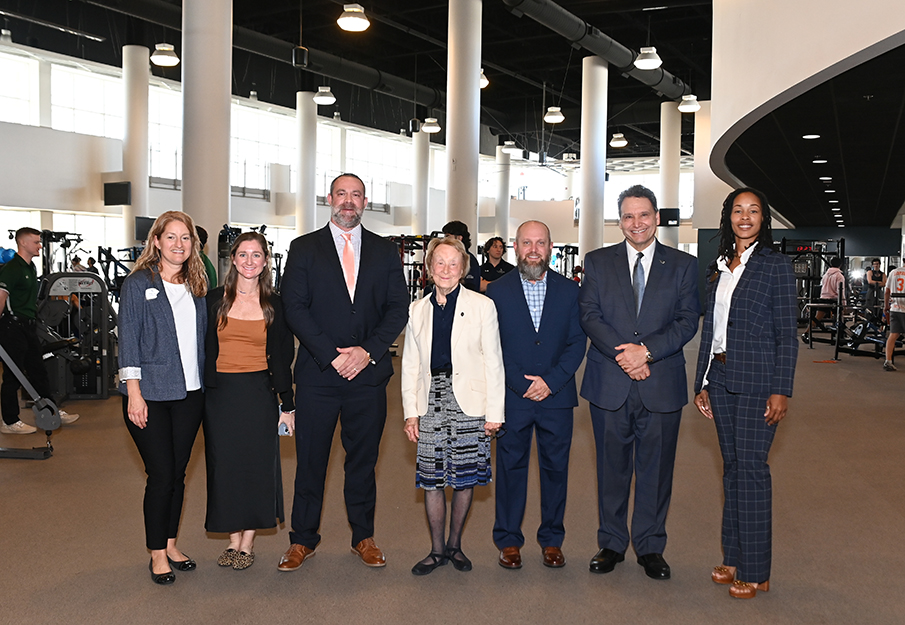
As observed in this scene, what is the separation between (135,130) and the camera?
18.6 m

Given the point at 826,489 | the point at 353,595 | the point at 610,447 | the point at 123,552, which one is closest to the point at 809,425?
the point at 826,489

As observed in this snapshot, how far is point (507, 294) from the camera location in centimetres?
369

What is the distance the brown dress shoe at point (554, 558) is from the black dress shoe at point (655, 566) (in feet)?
1.22

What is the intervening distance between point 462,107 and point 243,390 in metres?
9.90

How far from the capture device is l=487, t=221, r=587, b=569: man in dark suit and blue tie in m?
3.64

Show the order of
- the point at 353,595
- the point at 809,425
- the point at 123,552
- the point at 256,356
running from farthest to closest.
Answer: the point at 809,425
the point at 123,552
the point at 256,356
the point at 353,595

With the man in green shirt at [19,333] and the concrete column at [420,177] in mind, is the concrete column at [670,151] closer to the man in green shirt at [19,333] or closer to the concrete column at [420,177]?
the concrete column at [420,177]

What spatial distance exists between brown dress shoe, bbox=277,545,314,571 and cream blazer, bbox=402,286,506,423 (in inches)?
33.3

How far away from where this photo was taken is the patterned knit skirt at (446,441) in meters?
3.52

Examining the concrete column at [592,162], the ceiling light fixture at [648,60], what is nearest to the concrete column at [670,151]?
the concrete column at [592,162]

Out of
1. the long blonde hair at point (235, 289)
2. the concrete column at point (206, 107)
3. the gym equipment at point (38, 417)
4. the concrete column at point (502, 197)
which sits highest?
the concrete column at point (502, 197)

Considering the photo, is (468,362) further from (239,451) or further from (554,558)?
(239,451)

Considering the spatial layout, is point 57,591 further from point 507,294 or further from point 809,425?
point 809,425

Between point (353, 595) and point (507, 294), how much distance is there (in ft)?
4.96
